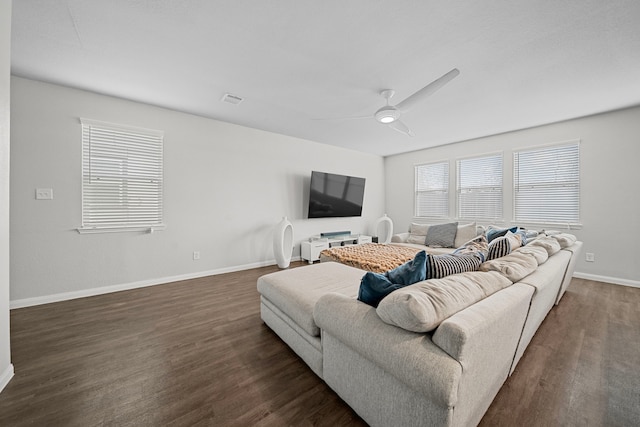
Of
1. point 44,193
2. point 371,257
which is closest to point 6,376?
point 44,193

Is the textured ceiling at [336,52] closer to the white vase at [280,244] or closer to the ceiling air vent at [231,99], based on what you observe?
the ceiling air vent at [231,99]

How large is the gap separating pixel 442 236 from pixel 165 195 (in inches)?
180

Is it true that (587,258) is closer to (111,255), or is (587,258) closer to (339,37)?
(339,37)

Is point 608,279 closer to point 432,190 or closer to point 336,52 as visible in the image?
point 432,190

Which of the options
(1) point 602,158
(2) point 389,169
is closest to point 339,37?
(1) point 602,158

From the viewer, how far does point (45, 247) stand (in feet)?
9.26

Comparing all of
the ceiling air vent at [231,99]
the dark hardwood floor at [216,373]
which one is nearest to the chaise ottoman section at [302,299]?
the dark hardwood floor at [216,373]

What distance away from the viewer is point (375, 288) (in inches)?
53.2

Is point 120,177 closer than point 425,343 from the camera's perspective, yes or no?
No

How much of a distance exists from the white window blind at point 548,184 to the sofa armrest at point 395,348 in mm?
4649

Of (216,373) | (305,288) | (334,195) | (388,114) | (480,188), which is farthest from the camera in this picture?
(334,195)

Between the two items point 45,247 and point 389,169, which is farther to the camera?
point 389,169

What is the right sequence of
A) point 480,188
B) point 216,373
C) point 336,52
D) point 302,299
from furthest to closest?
point 480,188 < point 336,52 < point 302,299 < point 216,373

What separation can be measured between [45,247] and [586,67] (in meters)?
6.12
